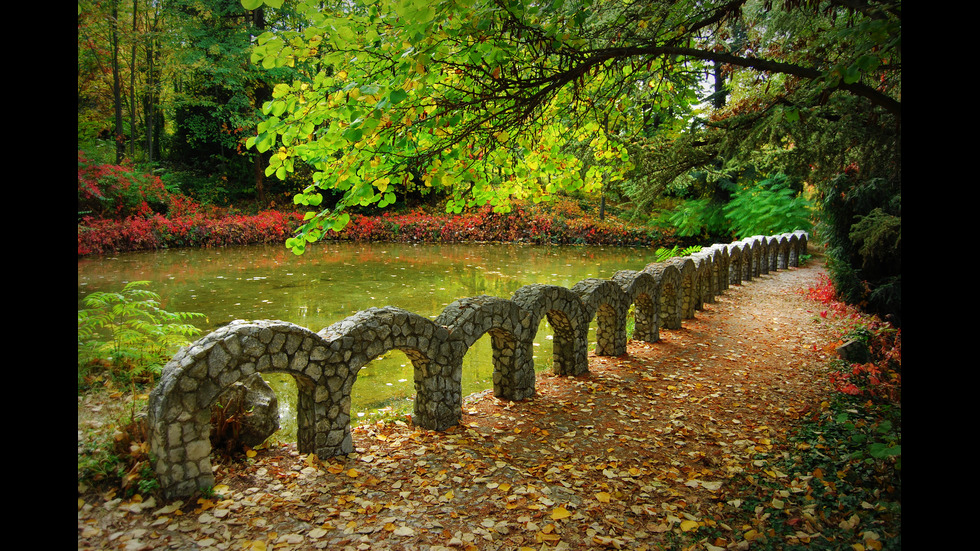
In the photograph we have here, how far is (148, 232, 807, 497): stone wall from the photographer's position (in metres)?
3.38

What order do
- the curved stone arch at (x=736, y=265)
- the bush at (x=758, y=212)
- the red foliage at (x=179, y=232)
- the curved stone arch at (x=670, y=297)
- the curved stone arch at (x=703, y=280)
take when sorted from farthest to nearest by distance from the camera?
the bush at (x=758, y=212) → the red foliage at (x=179, y=232) → the curved stone arch at (x=736, y=265) → the curved stone arch at (x=703, y=280) → the curved stone arch at (x=670, y=297)

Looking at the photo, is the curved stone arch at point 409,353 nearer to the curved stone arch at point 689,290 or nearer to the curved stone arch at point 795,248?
the curved stone arch at point 689,290

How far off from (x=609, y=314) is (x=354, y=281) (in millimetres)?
6712

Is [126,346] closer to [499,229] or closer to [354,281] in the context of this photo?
[354,281]

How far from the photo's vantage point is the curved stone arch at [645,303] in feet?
25.0

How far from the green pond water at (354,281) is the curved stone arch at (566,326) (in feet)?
2.20

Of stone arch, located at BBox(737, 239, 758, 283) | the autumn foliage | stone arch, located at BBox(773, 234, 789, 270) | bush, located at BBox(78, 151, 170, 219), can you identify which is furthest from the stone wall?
bush, located at BBox(78, 151, 170, 219)

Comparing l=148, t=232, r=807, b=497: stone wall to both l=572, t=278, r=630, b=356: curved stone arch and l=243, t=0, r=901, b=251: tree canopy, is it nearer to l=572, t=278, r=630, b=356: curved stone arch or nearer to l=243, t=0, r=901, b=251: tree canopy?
l=572, t=278, r=630, b=356: curved stone arch

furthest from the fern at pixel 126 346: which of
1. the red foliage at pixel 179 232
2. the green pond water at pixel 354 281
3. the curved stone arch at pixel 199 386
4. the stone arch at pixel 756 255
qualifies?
the stone arch at pixel 756 255

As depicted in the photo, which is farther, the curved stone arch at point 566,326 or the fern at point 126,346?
the curved stone arch at point 566,326

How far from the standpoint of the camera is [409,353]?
4.76 metres

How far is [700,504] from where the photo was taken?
12.0ft

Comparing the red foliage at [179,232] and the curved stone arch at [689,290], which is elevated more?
the red foliage at [179,232]

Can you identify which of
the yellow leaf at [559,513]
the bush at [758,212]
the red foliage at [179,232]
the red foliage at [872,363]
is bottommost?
the yellow leaf at [559,513]
